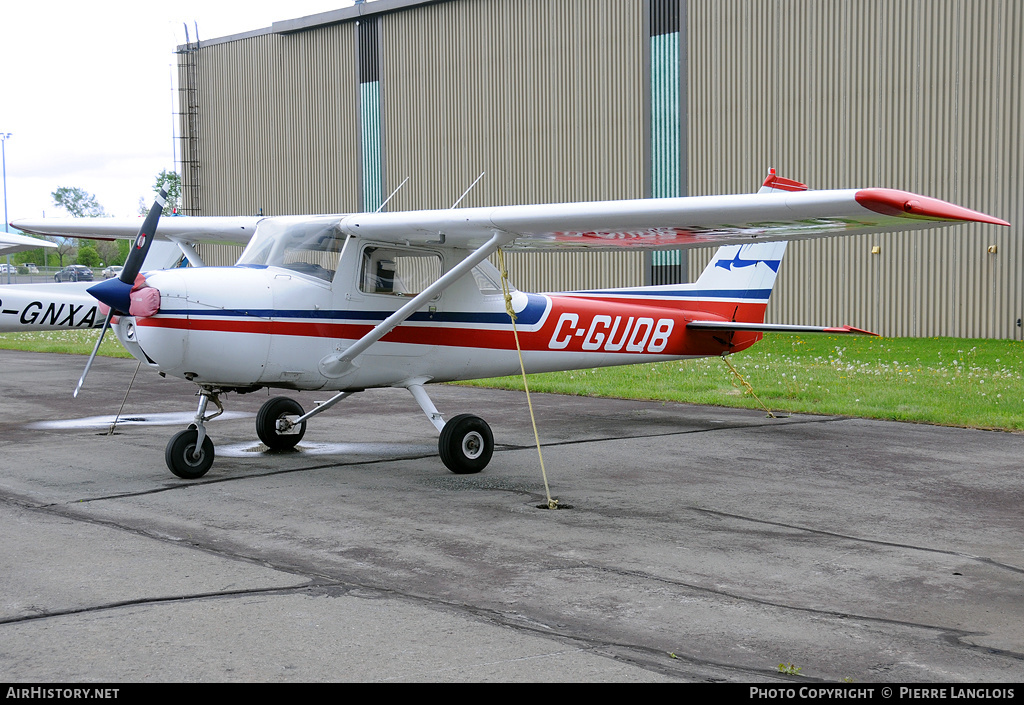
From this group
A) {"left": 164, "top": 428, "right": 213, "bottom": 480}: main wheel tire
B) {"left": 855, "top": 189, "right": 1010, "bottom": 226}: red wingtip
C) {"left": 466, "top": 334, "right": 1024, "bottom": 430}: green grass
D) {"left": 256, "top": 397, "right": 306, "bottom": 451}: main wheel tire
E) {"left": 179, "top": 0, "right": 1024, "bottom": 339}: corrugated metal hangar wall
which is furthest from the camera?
{"left": 179, "top": 0, "right": 1024, "bottom": 339}: corrugated metal hangar wall

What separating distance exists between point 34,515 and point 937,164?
2137 centimetres

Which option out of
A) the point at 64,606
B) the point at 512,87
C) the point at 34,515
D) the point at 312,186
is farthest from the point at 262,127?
the point at 64,606

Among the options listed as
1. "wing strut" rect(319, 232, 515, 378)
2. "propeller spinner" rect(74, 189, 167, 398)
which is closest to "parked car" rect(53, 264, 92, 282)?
"propeller spinner" rect(74, 189, 167, 398)

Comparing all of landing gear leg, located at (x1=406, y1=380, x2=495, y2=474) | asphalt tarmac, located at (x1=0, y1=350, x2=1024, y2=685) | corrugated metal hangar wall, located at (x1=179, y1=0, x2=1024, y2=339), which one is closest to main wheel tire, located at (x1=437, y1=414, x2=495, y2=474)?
landing gear leg, located at (x1=406, y1=380, x2=495, y2=474)

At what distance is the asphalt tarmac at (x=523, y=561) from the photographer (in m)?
4.27

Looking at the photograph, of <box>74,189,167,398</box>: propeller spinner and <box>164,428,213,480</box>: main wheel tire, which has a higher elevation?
<box>74,189,167,398</box>: propeller spinner

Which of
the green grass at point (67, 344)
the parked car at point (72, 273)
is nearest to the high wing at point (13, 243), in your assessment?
the green grass at point (67, 344)

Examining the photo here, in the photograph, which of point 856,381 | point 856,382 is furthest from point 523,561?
point 856,381

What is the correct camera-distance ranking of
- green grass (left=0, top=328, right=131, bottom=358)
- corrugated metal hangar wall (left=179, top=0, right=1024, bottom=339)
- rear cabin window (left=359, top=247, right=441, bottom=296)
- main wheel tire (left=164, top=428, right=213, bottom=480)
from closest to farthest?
main wheel tire (left=164, top=428, right=213, bottom=480), rear cabin window (left=359, top=247, right=441, bottom=296), corrugated metal hangar wall (left=179, top=0, right=1024, bottom=339), green grass (left=0, top=328, right=131, bottom=358)

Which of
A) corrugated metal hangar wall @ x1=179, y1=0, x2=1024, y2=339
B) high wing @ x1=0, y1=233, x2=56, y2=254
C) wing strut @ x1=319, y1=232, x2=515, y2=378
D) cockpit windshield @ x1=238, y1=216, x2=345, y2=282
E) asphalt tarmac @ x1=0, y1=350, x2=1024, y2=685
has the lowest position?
asphalt tarmac @ x1=0, y1=350, x2=1024, y2=685

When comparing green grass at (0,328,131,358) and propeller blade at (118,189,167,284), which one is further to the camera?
green grass at (0,328,131,358)

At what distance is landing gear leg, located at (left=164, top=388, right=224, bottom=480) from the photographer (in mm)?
8594

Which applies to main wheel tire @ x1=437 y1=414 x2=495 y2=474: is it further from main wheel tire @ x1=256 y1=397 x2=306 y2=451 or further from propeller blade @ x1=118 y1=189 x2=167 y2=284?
propeller blade @ x1=118 y1=189 x2=167 y2=284

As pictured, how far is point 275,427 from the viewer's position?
10227 millimetres
